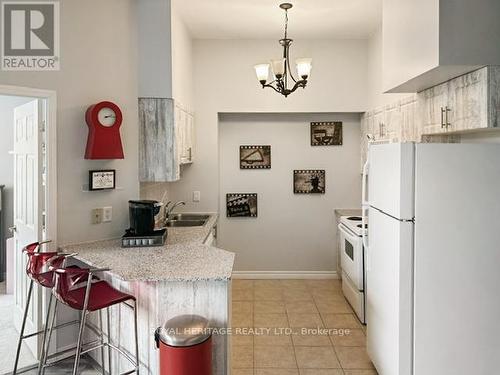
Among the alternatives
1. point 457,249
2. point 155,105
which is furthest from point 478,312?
point 155,105

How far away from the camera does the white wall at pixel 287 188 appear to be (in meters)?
5.18

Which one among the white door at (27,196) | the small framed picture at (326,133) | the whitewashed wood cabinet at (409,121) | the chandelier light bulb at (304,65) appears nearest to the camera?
the white door at (27,196)

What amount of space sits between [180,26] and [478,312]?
3.58 metres

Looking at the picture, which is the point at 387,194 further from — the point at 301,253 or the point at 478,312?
the point at 301,253

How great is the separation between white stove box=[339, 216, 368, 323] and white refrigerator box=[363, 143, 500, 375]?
1.07m

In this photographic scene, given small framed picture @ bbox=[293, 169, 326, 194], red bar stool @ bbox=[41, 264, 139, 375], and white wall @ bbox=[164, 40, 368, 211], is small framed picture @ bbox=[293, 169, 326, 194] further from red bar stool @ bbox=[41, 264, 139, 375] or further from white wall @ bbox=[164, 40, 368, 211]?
red bar stool @ bbox=[41, 264, 139, 375]

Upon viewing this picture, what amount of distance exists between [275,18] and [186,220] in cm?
243

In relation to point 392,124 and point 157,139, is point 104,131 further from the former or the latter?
point 392,124

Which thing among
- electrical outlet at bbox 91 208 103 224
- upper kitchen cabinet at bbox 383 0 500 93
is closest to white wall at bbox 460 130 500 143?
upper kitchen cabinet at bbox 383 0 500 93

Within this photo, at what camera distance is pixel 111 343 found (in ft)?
9.19

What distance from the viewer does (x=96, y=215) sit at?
3.21 m

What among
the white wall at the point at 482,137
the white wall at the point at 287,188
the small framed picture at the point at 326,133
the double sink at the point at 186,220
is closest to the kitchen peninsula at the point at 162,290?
the double sink at the point at 186,220

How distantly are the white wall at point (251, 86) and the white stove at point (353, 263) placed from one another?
5.04 feet

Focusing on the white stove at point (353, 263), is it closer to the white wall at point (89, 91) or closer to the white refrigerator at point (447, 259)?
the white refrigerator at point (447, 259)
